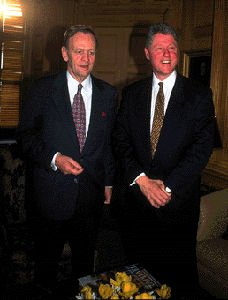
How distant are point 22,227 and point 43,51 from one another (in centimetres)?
267

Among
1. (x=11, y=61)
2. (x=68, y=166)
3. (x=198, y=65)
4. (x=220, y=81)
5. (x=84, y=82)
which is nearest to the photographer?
(x=68, y=166)

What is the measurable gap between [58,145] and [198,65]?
2338mm

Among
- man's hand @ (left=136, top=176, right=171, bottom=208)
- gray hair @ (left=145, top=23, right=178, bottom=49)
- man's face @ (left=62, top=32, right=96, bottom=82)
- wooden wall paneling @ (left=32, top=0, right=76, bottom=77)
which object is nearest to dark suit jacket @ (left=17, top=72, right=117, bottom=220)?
man's face @ (left=62, top=32, right=96, bottom=82)

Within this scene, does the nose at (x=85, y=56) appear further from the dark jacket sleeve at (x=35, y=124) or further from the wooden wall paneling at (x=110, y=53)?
the wooden wall paneling at (x=110, y=53)

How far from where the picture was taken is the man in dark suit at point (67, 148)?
74.9 inches

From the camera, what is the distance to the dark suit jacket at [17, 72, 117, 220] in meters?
1.90

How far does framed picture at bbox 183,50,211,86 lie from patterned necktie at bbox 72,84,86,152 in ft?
6.65

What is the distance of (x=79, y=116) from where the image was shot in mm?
1928

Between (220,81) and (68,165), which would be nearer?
(68,165)

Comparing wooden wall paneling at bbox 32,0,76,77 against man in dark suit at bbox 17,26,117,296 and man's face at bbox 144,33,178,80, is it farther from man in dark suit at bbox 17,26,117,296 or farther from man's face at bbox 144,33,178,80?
man's face at bbox 144,33,178,80

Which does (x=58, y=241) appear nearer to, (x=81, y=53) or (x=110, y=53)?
(x=81, y=53)

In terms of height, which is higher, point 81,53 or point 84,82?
point 81,53

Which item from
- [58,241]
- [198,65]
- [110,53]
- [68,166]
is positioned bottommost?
[58,241]

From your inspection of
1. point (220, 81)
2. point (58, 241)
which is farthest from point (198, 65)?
point (58, 241)
